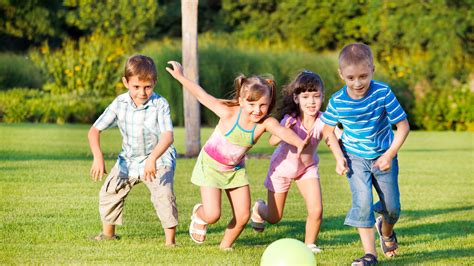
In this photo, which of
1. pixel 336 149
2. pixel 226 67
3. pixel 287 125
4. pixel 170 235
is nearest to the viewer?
pixel 336 149

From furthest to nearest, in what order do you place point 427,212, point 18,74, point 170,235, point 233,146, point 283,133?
1. point 18,74
2. point 427,212
3. point 170,235
4. point 233,146
5. point 283,133

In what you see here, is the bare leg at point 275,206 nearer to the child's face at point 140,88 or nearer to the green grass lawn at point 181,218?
the green grass lawn at point 181,218

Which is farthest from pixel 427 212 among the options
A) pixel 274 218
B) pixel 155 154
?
pixel 155 154

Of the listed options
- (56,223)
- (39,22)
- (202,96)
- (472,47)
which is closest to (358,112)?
(202,96)

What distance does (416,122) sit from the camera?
29.2 meters

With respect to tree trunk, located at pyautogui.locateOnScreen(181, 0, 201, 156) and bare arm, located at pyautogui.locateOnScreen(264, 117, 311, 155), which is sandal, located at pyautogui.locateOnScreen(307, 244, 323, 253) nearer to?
bare arm, located at pyautogui.locateOnScreen(264, 117, 311, 155)

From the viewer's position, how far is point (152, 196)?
775 cm

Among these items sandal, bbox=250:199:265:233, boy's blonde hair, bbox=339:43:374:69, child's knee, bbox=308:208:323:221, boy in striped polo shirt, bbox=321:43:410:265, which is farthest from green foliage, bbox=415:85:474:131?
boy's blonde hair, bbox=339:43:374:69

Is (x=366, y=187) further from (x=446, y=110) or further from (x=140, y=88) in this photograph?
(x=446, y=110)

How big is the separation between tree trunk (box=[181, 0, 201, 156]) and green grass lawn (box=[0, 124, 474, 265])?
678 millimetres

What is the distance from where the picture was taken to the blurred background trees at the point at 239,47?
2719 centimetres

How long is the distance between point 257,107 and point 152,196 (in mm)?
1186

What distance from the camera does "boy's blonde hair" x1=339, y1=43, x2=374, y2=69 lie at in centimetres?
661

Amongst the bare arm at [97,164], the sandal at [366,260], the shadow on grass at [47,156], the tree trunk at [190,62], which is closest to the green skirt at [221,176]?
the bare arm at [97,164]
